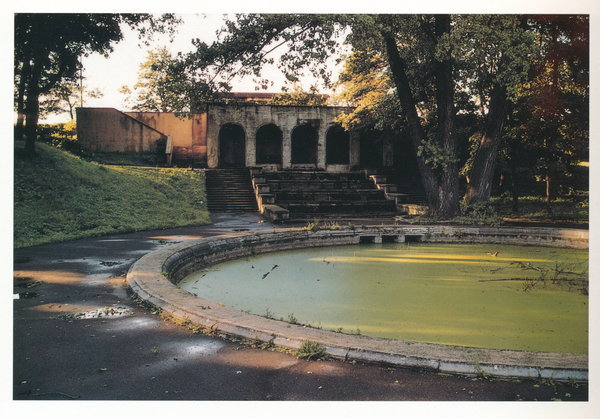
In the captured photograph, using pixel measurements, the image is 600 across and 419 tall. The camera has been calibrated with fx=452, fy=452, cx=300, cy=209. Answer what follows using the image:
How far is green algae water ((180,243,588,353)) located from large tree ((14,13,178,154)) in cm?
456

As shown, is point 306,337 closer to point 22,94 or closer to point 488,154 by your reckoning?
point 488,154

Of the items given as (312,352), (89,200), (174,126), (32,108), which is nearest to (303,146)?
(174,126)

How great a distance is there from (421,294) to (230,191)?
480 inches

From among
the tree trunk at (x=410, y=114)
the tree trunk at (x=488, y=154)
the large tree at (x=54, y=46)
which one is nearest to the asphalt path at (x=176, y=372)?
the large tree at (x=54, y=46)

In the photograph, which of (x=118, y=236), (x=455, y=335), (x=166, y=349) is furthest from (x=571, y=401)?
(x=118, y=236)

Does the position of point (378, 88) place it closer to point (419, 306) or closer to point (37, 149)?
point (37, 149)

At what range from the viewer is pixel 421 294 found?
16.5 ft

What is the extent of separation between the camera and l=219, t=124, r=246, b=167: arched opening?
77.0 ft

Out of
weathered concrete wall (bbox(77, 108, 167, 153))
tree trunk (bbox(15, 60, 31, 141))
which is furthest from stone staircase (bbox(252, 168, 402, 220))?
tree trunk (bbox(15, 60, 31, 141))

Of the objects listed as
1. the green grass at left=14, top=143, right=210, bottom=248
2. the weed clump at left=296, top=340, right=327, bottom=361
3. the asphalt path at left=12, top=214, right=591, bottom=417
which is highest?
the green grass at left=14, top=143, right=210, bottom=248

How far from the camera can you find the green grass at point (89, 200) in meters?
9.19

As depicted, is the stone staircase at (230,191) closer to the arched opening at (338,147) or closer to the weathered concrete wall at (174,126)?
the weathered concrete wall at (174,126)

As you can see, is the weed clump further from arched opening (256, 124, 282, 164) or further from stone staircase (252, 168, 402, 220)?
arched opening (256, 124, 282, 164)

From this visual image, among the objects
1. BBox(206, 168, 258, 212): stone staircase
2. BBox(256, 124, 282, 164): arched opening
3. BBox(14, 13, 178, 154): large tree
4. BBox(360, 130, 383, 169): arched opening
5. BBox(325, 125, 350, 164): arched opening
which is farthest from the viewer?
BBox(256, 124, 282, 164): arched opening
